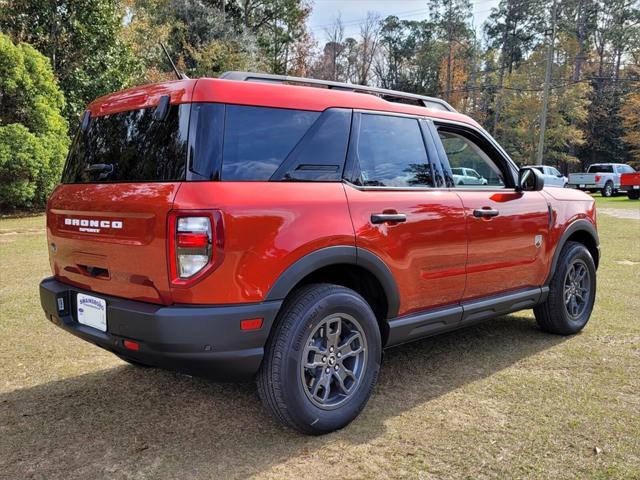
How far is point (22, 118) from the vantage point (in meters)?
14.9

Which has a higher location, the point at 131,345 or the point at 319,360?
the point at 131,345

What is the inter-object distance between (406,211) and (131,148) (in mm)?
1640

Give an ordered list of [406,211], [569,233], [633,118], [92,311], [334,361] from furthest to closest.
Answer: [633,118]
[569,233]
[406,211]
[334,361]
[92,311]

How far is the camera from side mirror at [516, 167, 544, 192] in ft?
14.1

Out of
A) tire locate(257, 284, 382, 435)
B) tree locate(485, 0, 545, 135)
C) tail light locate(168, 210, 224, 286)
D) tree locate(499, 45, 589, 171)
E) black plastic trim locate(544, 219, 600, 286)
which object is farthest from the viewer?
tree locate(485, 0, 545, 135)

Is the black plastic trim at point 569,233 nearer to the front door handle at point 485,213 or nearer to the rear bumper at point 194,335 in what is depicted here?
the front door handle at point 485,213

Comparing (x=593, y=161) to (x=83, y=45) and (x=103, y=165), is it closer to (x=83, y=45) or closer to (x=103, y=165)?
(x=83, y=45)

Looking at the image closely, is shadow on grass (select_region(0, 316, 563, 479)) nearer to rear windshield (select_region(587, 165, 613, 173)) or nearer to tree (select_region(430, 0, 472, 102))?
rear windshield (select_region(587, 165, 613, 173))

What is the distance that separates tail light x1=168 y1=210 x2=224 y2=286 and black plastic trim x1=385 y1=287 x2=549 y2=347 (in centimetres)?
133

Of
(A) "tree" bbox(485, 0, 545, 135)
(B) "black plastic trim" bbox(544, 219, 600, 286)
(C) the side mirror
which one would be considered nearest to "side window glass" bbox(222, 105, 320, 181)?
(C) the side mirror

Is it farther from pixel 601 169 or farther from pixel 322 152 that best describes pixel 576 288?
pixel 601 169

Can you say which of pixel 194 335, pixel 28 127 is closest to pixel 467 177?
pixel 194 335

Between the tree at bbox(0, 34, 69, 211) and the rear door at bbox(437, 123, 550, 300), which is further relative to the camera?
the tree at bbox(0, 34, 69, 211)

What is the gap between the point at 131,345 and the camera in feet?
8.98
